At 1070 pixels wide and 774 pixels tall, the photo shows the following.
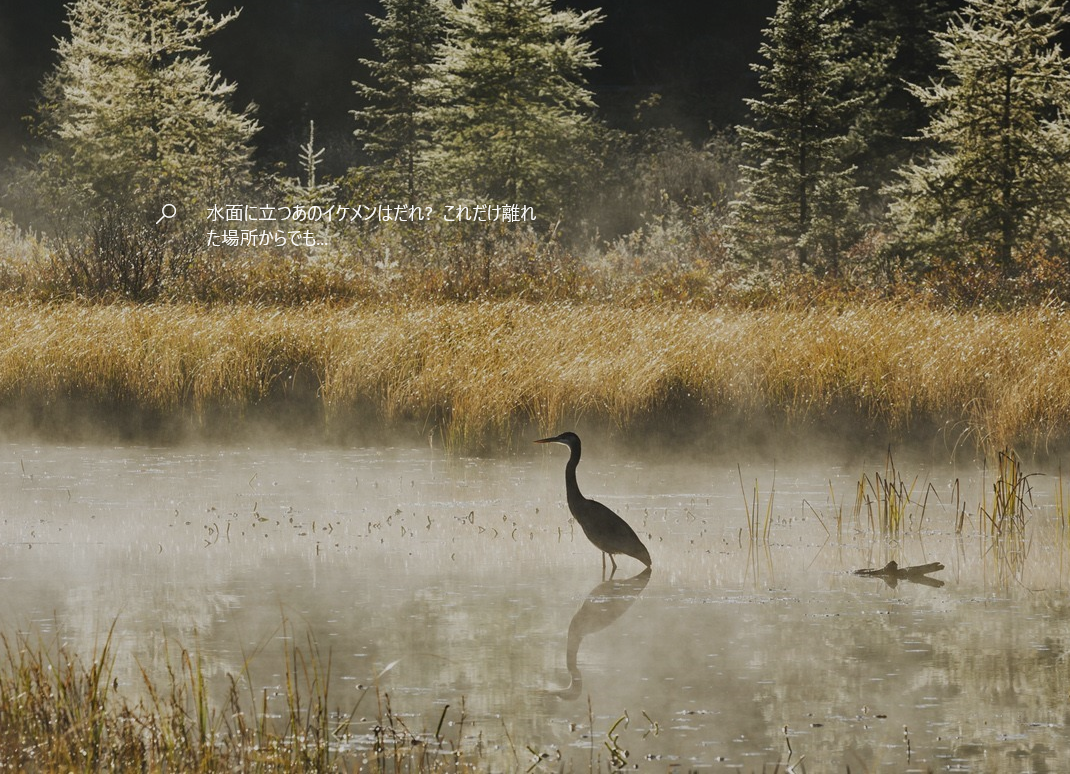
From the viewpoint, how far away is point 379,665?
5.18 meters

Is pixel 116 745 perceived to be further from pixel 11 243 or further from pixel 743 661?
pixel 11 243

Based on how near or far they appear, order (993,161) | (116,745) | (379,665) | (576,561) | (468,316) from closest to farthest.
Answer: (116,745) < (379,665) < (576,561) < (468,316) < (993,161)

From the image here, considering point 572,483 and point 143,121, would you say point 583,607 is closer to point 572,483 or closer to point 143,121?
point 572,483

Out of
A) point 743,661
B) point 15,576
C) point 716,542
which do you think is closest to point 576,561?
point 716,542

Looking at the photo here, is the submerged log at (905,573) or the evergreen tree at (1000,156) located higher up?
the evergreen tree at (1000,156)

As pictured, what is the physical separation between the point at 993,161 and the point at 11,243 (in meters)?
14.5

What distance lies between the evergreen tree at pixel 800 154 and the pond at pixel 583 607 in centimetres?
1165

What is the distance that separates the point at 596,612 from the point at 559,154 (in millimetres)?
22628

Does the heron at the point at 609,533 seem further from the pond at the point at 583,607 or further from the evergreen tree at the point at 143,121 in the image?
the evergreen tree at the point at 143,121

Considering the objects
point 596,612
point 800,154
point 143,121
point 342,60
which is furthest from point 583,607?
point 342,60

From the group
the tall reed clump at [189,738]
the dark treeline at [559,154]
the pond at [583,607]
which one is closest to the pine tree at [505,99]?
the dark treeline at [559,154]

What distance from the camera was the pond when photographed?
449 centimetres

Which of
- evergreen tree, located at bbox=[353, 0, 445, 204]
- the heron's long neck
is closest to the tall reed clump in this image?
the heron's long neck

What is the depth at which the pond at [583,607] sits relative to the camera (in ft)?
14.7
